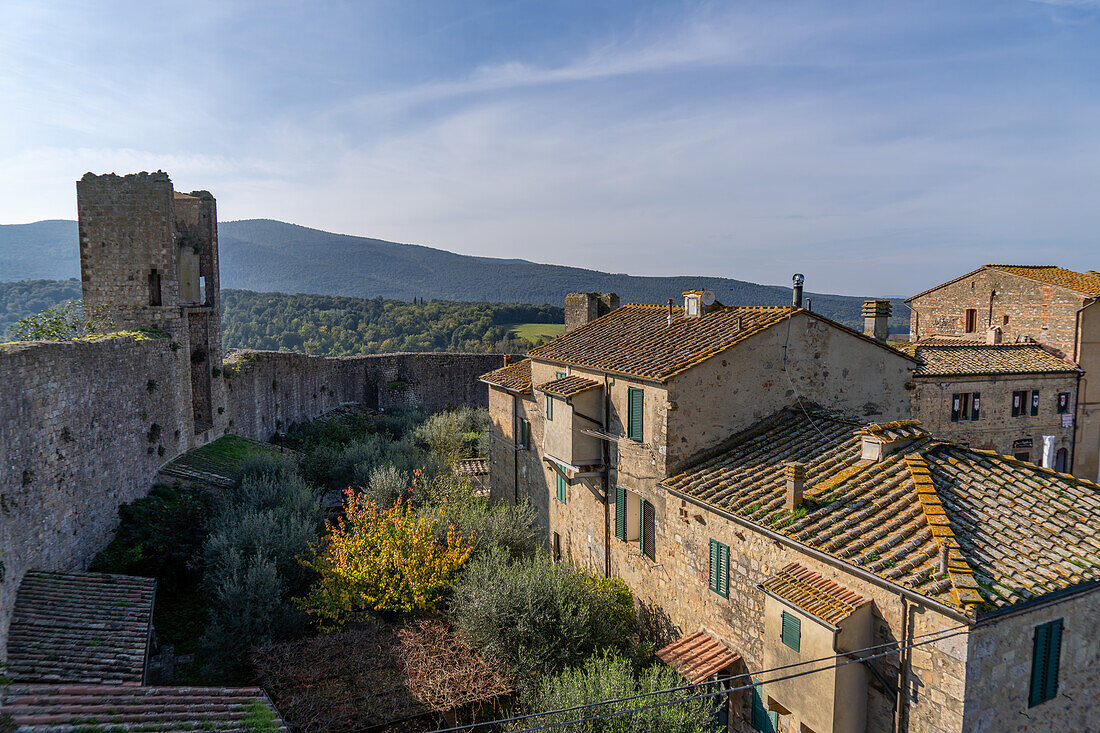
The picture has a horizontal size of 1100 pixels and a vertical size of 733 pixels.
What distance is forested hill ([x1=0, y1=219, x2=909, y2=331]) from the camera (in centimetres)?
10762

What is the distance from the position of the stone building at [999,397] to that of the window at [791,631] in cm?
1588

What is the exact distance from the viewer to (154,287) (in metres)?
16.4

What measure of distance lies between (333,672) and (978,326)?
30.2m

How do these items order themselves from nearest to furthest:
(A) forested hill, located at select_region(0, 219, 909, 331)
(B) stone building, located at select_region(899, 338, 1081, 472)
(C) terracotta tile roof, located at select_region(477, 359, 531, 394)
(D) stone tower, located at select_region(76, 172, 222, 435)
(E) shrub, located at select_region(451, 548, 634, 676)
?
(E) shrub, located at select_region(451, 548, 634, 676) < (D) stone tower, located at select_region(76, 172, 222, 435) < (C) terracotta tile roof, located at select_region(477, 359, 531, 394) < (B) stone building, located at select_region(899, 338, 1081, 472) < (A) forested hill, located at select_region(0, 219, 909, 331)

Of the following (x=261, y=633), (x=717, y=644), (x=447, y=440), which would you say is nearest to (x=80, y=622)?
(x=261, y=633)

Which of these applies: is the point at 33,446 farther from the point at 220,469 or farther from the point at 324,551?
the point at 220,469

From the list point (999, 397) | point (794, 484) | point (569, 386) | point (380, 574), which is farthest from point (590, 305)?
point (999, 397)

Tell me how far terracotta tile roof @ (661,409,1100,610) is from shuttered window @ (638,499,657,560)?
1144mm

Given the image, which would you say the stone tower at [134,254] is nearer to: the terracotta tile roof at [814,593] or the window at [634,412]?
the window at [634,412]

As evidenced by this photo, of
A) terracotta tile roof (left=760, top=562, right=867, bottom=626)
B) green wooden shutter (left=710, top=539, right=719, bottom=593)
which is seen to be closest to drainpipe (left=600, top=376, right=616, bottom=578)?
A: green wooden shutter (left=710, top=539, right=719, bottom=593)

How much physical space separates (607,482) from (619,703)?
516cm

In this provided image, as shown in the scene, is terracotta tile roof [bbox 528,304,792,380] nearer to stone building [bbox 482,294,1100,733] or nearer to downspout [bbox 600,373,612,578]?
stone building [bbox 482,294,1100,733]

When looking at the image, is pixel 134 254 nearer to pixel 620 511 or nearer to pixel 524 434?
pixel 524 434

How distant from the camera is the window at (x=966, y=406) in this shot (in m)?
21.3
